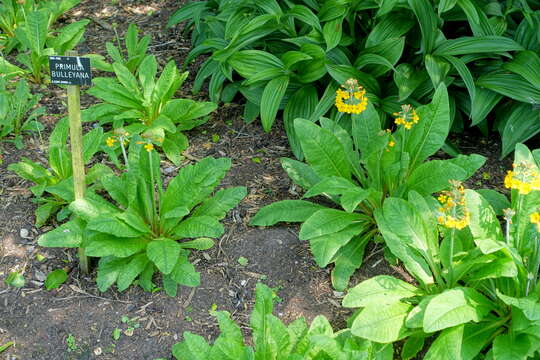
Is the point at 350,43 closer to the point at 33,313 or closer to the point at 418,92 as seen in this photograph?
the point at 418,92

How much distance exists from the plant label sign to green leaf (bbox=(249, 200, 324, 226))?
1282 millimetres

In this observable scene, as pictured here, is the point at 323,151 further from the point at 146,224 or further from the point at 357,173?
the point at 146,224

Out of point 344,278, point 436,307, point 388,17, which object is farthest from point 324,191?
point 388,17

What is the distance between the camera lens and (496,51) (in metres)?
3.83

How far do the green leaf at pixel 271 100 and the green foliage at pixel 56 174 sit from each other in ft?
3.66

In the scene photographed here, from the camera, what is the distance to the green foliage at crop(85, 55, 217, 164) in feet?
13.8

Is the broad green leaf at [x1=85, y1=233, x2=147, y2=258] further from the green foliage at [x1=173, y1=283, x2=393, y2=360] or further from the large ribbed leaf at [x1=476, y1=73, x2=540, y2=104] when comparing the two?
the large ribbed leaf at [x1=476, y1=73, x2=540, y2=104]

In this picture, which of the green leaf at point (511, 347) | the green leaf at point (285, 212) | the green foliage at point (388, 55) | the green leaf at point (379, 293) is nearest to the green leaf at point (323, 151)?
the green leaf at point (285, 212)

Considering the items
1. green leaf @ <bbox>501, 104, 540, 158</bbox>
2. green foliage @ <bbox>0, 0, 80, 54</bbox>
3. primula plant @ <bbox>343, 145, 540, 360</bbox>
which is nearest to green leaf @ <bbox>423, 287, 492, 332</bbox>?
primula plant @ <bbox>343, 145, 540, 360</bbox>

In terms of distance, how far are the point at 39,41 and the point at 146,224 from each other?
2211mm

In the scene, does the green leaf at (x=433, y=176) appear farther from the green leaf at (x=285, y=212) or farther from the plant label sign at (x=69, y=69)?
the plant label sign at (x=69, y=69)

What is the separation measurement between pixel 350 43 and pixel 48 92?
2.47 metres

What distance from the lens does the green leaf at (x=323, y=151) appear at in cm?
350

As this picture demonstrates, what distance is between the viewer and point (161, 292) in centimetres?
333
